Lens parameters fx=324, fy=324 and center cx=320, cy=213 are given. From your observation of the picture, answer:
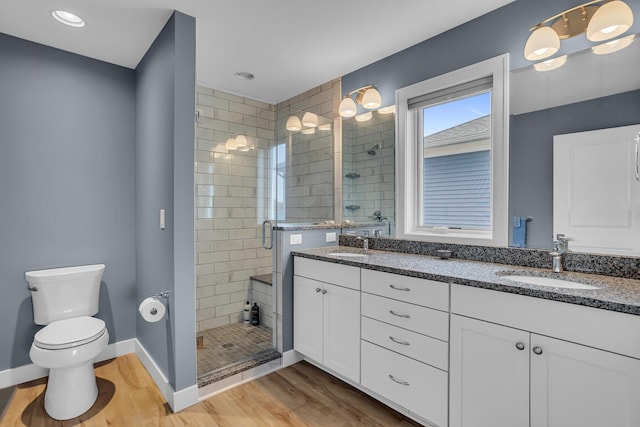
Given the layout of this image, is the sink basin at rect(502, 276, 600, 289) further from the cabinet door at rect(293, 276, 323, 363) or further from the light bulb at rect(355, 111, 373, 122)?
the light bulb at rect(355, 111, 373, 122)

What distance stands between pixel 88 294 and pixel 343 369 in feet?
6.38

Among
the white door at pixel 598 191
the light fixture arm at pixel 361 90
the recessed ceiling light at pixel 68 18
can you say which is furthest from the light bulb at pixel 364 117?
the recessed ceiling light at pixel 68 18

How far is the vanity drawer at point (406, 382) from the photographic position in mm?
1605

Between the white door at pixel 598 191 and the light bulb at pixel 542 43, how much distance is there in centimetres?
46

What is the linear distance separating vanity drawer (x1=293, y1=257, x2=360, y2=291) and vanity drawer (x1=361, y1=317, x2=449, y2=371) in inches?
9.7

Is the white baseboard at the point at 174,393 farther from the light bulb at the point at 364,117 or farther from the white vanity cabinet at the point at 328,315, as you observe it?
the light bulb at the point at 364,117

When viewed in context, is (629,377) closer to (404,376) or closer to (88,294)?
(404,376)

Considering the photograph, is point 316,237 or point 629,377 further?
point 316,237

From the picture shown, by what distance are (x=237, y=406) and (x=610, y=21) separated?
2.87 metres

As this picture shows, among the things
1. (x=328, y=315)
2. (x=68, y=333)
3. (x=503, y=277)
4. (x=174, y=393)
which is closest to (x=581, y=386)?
(x=503, y=277)

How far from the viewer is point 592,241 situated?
163 centimetres

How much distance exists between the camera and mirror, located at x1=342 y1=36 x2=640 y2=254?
157 centimetres

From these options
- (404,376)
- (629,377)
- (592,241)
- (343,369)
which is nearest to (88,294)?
(343,369)

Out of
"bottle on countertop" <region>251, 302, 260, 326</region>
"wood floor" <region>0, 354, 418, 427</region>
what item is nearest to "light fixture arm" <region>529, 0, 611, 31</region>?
"wood floor" <region>0, 354, 418, 427</region>
